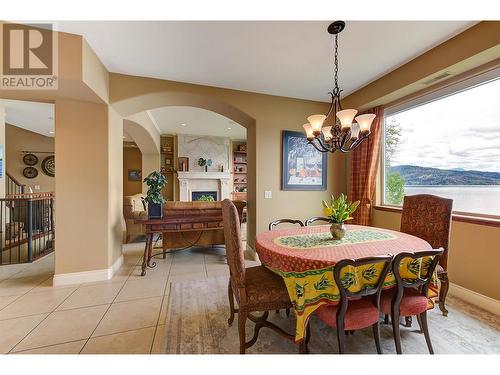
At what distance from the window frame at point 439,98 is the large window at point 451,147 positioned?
0.04ft

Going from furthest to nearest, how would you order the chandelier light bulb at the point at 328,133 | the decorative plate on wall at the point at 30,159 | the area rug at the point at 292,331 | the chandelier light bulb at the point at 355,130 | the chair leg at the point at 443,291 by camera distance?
the decorative plate on wall at the point at 30,159 < the chandelier light bulb at the point at 328,133 < the chandelier light bulb at the point at 355,130 < the chair leg at the point at 443,291 < the area rug at the point at 292,331

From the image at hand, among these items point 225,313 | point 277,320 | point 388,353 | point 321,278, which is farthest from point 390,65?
point 225,313

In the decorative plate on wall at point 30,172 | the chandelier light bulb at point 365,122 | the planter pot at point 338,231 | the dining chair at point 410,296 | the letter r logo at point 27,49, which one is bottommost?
the dining chair at point 410,296

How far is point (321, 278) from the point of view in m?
1.34

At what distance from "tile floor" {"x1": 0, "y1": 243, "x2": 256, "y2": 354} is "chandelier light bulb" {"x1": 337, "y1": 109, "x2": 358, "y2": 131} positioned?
7.89 ft

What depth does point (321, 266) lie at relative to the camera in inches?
52.1

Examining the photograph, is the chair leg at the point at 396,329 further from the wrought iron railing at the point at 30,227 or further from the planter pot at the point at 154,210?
the wrought iron railing at the point at 30,227

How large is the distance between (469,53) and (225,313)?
3.49 m

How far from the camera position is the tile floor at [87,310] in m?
1.61

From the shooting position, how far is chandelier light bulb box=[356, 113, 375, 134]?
185cm

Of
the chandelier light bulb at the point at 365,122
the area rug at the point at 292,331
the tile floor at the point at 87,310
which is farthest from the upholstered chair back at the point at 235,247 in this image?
the chandelier light bulb at the point at 365,122
